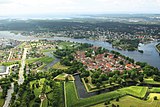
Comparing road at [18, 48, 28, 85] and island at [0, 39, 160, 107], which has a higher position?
island at [0, 39, 160, 107]

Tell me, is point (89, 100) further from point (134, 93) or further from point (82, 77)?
point (82, 77)

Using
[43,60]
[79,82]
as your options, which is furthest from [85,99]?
[43,60]

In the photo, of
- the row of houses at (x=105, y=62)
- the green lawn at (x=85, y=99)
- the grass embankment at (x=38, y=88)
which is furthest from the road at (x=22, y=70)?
the row of houses at (x=105, y=62)

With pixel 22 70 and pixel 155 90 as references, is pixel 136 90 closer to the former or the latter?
pixel 155 90

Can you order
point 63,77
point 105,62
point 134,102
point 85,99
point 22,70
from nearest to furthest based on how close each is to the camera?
point 134,102 → point 85,99 → point 63,77 → point 22,70 → point 105,62

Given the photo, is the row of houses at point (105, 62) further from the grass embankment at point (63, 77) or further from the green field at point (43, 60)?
the grass embankment at point (63, 77)

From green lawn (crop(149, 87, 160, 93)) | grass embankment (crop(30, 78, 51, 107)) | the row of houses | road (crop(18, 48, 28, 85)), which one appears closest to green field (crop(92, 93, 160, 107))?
green lawn (crop(149, 87, 160, 93))

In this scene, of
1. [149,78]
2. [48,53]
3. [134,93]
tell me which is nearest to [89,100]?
[134,93]

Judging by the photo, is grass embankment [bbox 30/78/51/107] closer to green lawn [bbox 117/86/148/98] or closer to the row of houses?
green lawn [bbox 117/86/148/98]

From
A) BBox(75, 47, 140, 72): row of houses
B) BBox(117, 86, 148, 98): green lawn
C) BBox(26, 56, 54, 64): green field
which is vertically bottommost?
BBox(26, 56, 54, 64): green field
